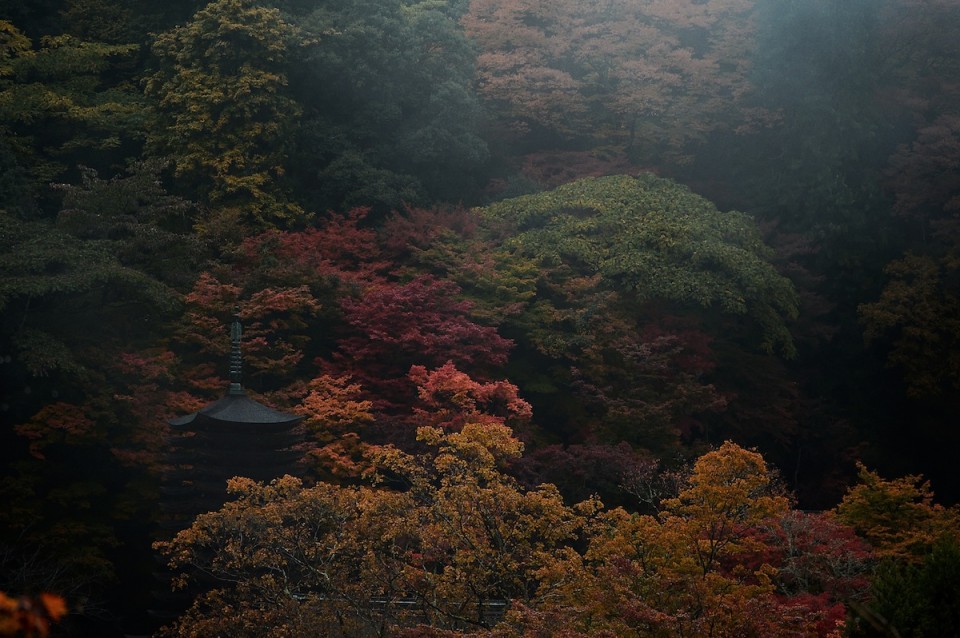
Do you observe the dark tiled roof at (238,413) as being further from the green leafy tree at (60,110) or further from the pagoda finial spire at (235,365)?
the green leafy tree at (60,110)

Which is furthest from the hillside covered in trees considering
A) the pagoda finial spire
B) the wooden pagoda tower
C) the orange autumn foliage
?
the orange autumn foliage

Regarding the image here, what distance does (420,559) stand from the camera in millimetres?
12391

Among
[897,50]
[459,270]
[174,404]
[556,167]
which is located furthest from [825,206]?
[174,404]

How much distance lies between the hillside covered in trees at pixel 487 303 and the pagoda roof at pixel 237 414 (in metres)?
0.80

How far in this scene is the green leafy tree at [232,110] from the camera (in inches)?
883

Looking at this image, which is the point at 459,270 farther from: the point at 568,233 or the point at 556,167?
the point at 556,167

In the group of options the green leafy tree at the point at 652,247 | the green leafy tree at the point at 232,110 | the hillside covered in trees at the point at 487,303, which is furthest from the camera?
the green leafy tree at the point at 232,110

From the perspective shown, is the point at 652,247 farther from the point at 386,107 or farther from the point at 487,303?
the point at 386,107

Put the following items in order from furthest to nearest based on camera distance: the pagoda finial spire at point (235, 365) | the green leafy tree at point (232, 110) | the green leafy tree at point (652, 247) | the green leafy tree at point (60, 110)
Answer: the green leafy tree at point (232, 110) → the green leafy tree at point (60, 110) → the green leafy tree at point (652, 247) → the pagoda finial spire at point (235, 365)

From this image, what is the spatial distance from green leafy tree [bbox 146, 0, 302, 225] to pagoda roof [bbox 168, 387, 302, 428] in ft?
23.5

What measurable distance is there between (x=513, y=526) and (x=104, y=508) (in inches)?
317

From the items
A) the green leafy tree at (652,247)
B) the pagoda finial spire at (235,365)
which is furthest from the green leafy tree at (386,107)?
the pagoda finial spire at (235,365)

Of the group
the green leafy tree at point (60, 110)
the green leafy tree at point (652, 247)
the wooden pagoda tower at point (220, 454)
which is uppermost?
the green leafy tree at point (60, 110)

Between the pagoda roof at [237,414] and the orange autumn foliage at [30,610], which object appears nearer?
the orange autumn foliage at [30,610]
